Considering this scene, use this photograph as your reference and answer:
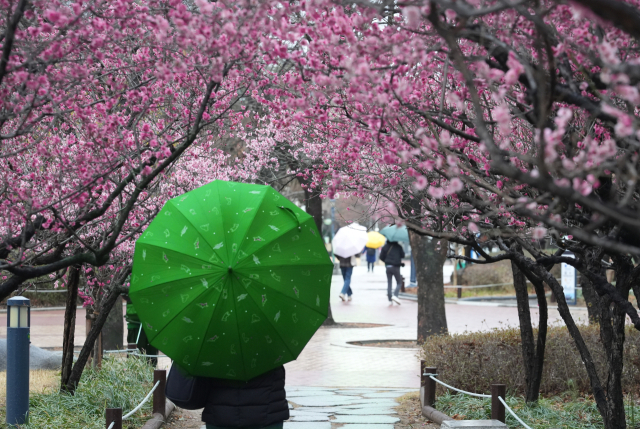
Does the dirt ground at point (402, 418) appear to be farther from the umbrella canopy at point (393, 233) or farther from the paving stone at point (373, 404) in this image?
the umbrella canopy at point (393, 233)

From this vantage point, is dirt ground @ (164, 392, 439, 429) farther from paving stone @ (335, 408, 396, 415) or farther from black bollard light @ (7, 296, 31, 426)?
black bollard light @ (7, 296, 31, 426)

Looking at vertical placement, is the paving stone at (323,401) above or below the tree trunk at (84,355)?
below

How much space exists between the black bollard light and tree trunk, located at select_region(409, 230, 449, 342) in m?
8.41

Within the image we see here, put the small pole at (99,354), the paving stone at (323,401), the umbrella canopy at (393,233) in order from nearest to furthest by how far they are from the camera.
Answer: the paving stone at (323,401) → the small pole at (99,354) → the umbrella canopy at (393,233)

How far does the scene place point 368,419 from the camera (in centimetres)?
802

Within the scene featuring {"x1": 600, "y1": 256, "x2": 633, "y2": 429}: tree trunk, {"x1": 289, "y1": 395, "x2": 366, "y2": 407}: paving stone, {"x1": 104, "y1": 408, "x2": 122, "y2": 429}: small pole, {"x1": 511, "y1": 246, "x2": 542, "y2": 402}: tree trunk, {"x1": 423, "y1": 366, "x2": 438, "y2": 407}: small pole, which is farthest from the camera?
{"x1": 289, "y1": 395, "x2": 366, "y2": 407}: paving stone

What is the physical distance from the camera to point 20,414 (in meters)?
6.54

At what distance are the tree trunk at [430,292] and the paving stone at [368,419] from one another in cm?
571

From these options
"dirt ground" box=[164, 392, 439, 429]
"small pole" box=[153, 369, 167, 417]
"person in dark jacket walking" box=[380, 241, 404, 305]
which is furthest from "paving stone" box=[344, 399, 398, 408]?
"person in dark jacket walking" box=[380, 241, 404, 305]

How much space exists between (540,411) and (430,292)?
6.67m

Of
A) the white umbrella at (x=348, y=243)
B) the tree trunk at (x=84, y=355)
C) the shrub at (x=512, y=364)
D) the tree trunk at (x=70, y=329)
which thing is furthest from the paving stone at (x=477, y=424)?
the white umbrella at (x=348, y=243)

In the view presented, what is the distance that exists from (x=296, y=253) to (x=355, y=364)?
867 centimetres

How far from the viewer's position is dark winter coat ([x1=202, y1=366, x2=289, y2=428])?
4.32m

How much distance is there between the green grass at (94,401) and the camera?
6752mm
